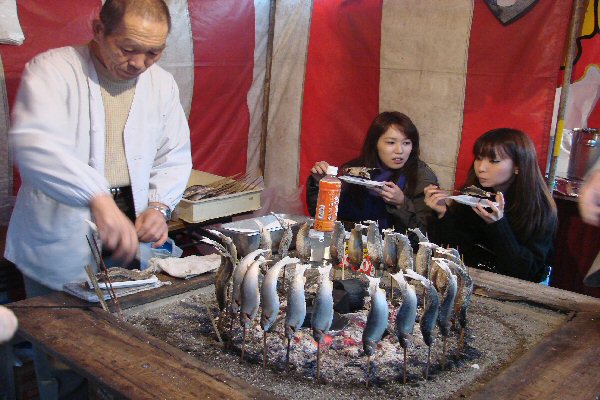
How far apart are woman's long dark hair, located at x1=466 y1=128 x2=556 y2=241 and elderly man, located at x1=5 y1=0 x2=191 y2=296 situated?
2.06 metres

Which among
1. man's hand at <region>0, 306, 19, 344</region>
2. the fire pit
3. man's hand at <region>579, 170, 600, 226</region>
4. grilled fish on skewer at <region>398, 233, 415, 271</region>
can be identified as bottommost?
the fire pit

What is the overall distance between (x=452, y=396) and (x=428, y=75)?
3540mm

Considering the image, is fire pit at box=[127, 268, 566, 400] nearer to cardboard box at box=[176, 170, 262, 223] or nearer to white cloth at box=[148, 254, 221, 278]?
white cloth at box=[148, 254, 221, 278]

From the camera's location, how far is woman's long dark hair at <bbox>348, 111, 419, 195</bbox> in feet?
14.5

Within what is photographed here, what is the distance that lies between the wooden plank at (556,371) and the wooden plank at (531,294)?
11.2 inches

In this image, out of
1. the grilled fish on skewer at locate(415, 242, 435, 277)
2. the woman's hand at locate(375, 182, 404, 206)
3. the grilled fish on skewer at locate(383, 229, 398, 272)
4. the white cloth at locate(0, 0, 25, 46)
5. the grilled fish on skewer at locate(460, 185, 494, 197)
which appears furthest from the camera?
the woman's hand at locate(375, 182, 404, 206)

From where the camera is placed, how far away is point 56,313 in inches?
94.2

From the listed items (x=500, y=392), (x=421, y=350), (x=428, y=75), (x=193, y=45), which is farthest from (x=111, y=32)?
(x=428, y=75)

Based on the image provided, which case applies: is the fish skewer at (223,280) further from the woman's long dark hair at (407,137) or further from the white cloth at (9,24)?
the white cloth at (9,24)

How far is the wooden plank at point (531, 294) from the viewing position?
280cm

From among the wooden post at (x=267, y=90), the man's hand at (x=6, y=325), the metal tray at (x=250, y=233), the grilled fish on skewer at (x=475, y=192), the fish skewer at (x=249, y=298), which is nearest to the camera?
the man's hand at (x=6, y=325)

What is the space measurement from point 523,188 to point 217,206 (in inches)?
93.9

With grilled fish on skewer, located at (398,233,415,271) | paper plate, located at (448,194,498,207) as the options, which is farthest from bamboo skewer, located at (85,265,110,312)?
paper plate, located at (448,194,498,207)

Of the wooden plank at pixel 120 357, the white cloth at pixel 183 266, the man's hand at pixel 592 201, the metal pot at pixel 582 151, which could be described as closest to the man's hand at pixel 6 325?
the wooden plank at pixel 120 357
